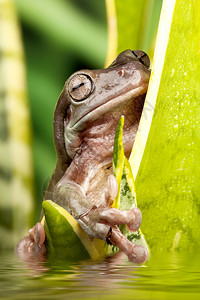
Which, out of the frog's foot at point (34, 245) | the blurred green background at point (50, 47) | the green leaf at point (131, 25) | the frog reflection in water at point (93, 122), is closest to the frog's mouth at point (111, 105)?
the frog reflection in water at point (93, 122)

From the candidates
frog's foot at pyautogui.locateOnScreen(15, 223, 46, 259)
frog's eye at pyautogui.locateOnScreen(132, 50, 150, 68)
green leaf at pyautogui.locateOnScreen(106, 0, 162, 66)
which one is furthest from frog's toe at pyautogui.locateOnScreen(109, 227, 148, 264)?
green leaf at pyautogui.locateOnScreen(106, 0, 162, 66)

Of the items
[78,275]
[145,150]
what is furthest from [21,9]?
[78,275]

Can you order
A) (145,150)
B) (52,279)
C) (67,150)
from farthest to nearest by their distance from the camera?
(67,150) < (145,150) < (52,279)

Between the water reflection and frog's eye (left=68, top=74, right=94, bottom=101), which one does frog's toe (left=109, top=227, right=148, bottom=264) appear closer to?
the water reflection

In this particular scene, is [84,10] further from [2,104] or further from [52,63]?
[2,104]

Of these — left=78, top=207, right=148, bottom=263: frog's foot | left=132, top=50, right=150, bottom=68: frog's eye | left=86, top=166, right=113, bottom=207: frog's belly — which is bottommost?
left=78, top=207, right=148, bottom=263: frog's foot

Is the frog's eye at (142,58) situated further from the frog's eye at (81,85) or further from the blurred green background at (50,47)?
the blurred green background at (50,47)
